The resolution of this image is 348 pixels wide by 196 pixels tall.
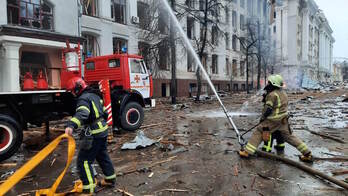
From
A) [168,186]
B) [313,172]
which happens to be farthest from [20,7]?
[313,172]

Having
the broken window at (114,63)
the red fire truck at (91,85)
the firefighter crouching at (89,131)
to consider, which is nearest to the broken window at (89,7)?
the red fire truck at (91,85)

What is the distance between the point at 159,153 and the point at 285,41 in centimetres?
6247

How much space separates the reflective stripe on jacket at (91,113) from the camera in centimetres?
375

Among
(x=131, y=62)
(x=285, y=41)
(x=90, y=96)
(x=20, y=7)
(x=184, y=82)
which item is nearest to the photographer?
(x=90, y=96)

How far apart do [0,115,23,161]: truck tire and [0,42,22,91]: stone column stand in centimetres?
836

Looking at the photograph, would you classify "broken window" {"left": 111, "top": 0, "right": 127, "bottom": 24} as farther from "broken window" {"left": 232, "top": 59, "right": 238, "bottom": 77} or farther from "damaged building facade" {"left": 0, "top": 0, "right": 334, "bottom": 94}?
"broken window" {"left": 232, "top": 59, "right": 238, "bottom": 77}

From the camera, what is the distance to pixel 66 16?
15.9 m

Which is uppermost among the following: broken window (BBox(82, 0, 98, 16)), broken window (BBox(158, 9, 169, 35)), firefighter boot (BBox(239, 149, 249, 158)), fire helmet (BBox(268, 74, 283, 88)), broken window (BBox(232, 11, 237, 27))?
broken window (BBox(232, 11, 237, 27))

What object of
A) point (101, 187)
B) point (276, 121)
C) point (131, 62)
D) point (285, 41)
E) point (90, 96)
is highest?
point (285, 41)

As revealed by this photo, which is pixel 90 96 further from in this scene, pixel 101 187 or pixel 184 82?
pixel 184 82

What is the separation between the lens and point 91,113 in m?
3.96

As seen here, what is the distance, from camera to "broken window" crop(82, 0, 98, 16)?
61.6 feet

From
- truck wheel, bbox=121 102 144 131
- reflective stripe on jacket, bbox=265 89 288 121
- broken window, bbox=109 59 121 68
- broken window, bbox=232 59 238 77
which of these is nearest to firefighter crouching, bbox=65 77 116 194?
reflective stripe on jacket, bbox=265 89 288 121

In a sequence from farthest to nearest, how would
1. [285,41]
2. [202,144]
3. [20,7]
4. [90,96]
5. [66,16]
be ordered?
[285,41]
[66,16]
[20,7]
[202,144]
[90,96]
